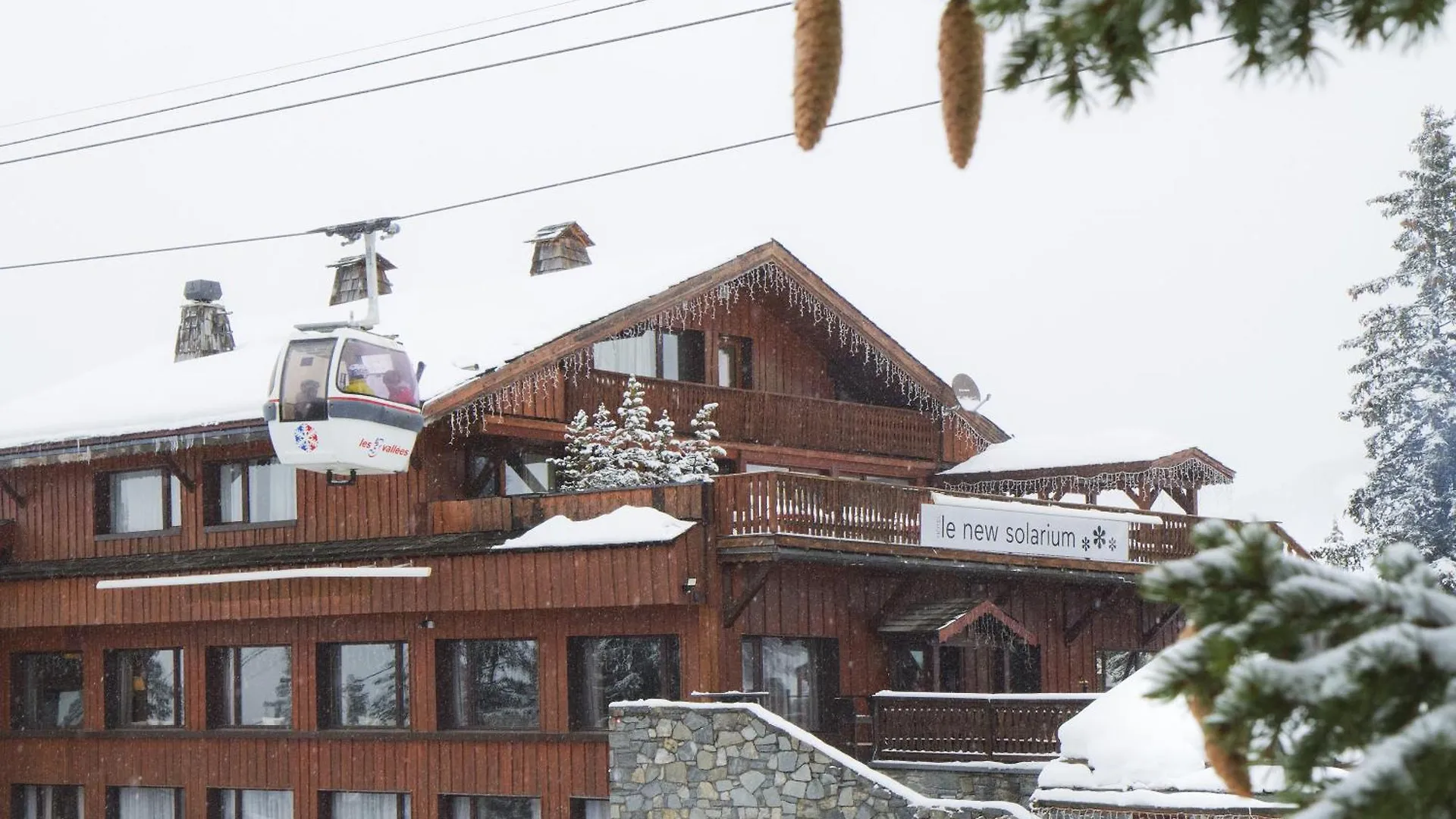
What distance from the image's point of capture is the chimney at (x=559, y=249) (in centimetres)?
3481

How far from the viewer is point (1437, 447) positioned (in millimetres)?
36031

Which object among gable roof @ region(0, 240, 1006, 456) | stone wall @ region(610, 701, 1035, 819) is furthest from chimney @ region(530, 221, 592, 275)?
stone wall @ region(610, 701, 1035, 819)

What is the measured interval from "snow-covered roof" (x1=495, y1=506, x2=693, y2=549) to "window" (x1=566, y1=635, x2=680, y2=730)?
1693 mm

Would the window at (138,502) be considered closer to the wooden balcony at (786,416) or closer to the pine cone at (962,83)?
the wooden balcony at (786,416)

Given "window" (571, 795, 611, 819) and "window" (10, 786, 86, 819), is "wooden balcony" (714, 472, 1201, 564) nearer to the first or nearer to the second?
"window" (571, 795, 611, 819)

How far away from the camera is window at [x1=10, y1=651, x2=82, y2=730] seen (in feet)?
97.8

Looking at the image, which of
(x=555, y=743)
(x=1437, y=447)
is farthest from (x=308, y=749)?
(x=1437, y=447)

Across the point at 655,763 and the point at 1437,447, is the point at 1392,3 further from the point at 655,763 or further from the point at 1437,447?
the point at 1437,447

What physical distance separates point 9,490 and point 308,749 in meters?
7.62

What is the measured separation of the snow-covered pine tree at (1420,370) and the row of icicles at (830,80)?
36.2 metres

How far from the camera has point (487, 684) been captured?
2556 centimetres

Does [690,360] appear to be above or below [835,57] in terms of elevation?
above

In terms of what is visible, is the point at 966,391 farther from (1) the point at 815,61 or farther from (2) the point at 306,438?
(1) the point at 815,61

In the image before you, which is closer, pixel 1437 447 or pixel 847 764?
pixel 847 764
